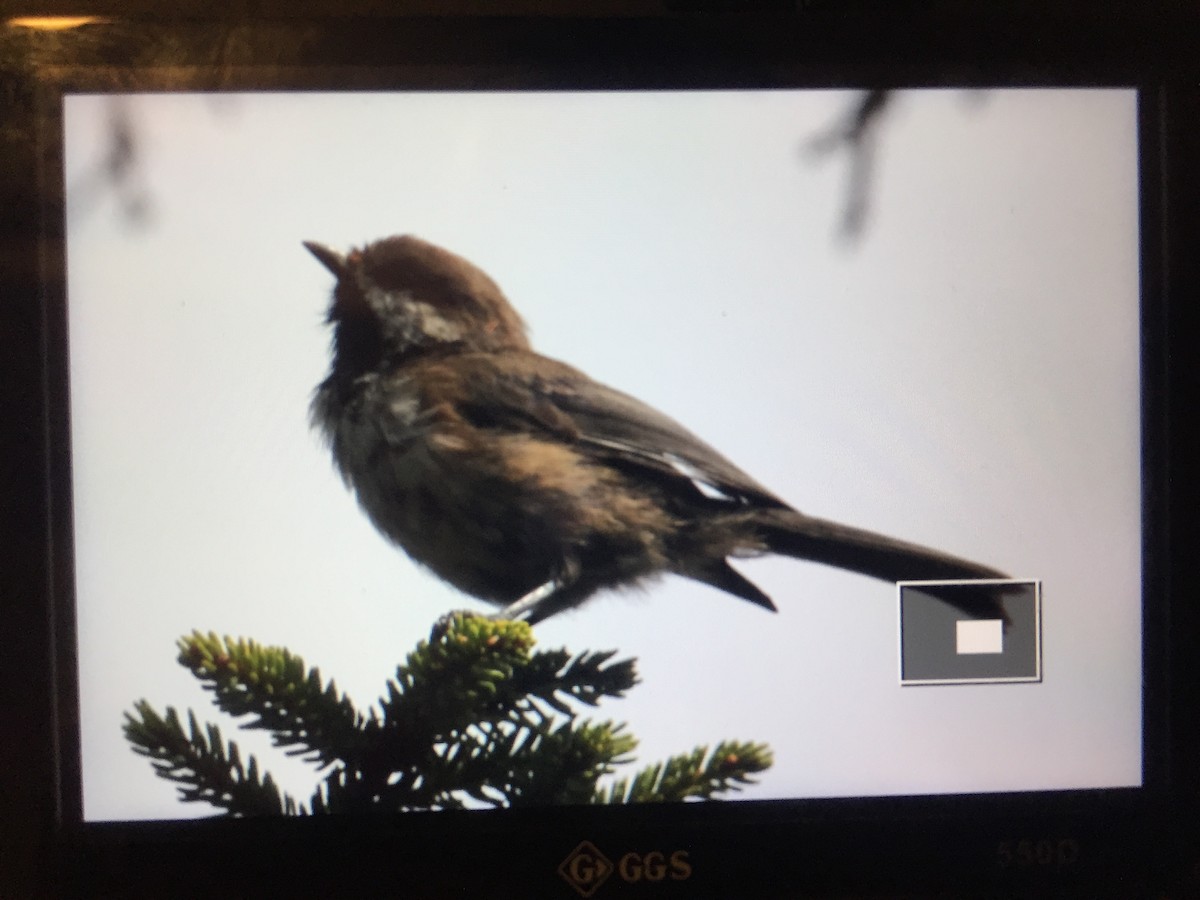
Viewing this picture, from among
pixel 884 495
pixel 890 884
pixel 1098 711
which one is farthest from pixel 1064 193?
pixel 890 884

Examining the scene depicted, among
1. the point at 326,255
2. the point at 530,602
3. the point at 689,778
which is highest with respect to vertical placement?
the point at 326,255

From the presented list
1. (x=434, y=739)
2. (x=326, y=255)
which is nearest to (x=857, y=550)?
(x=434, y=739)

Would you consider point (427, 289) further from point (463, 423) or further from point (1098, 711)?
point (1098, 711)

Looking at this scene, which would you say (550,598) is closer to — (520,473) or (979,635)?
(520,473)

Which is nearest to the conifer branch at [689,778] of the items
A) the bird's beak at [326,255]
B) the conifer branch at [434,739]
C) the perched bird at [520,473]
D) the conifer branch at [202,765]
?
the conifer branch at [434,739]

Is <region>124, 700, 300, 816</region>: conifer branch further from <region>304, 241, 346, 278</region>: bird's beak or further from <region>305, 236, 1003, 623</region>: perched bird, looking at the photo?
<region>304, 241, 346, 278</region>: bird's beak

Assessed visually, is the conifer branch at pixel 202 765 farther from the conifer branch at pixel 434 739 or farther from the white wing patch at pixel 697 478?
the white wing patch at pixel 697 478

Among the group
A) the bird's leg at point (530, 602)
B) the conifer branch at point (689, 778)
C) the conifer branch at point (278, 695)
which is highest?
the bird's leg at point (530, 602)
